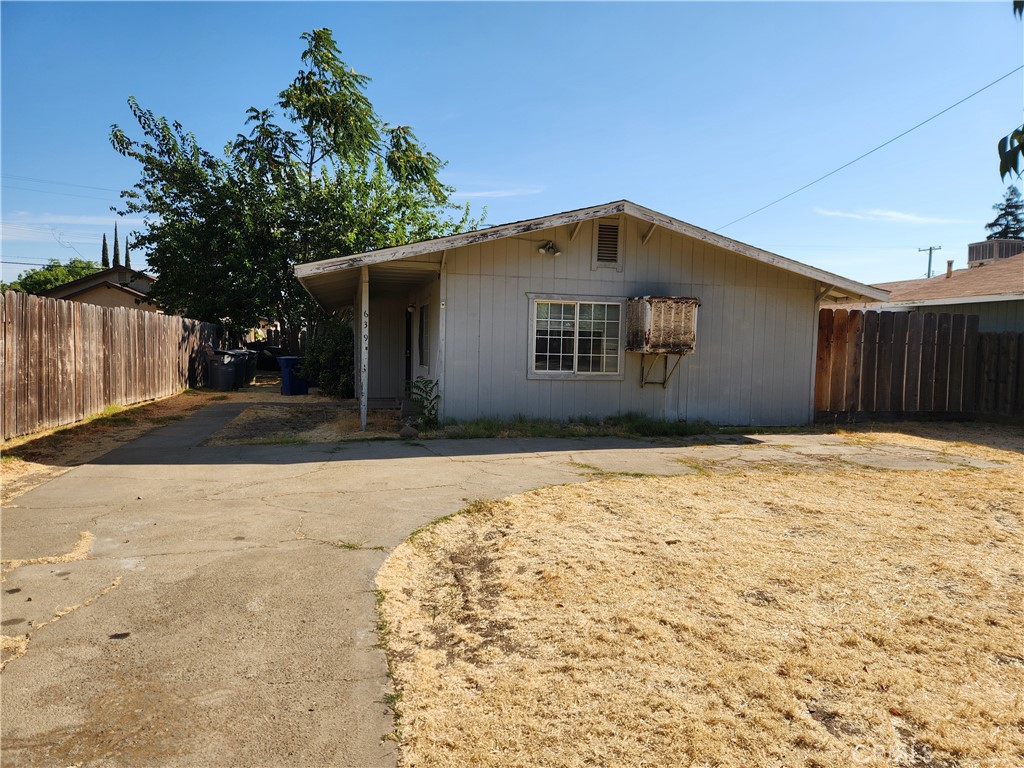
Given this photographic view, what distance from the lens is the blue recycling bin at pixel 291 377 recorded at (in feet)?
55.6

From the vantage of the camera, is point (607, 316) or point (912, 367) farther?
point (912, 367)

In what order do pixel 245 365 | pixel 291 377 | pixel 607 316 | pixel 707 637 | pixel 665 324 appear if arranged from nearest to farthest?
pixel 707 637
pixel 665 324
pixel 607 316
pixel 291 377
pixel 245 365

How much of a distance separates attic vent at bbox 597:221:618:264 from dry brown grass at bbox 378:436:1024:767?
240 inches

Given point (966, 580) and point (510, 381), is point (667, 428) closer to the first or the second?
point (510, 381)

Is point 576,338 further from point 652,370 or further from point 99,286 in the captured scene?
point 99,286

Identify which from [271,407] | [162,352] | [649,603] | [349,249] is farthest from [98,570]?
[349,249]

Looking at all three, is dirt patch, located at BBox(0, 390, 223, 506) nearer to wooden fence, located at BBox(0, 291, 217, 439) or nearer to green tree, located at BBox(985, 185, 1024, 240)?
wooden fence, located at BBox(0, 291, 217, 439)

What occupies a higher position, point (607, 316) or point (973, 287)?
point (973, 287)

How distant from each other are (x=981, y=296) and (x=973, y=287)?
1393 millimetres

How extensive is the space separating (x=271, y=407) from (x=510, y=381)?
6.27 meters

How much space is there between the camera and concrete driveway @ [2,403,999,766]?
2414mm

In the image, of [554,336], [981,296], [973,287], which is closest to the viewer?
[554,336]

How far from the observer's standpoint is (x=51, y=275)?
2078 inches

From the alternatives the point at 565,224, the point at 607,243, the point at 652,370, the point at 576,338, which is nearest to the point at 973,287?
the point at 652,370
